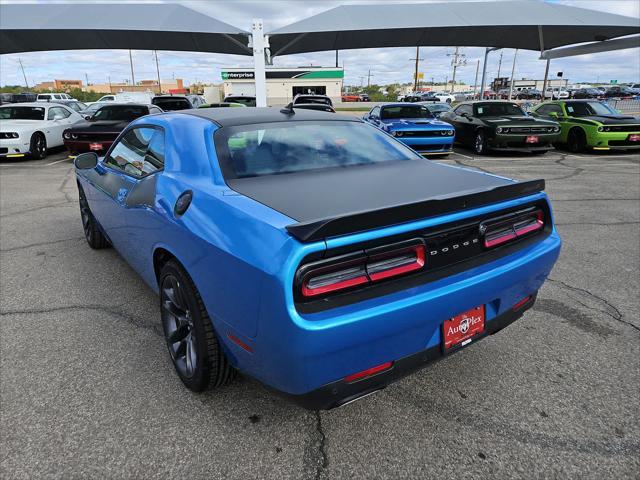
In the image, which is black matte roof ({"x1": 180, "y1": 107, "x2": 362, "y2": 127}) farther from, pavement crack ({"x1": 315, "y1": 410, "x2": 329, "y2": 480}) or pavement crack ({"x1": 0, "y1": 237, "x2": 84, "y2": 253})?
pavement crack ({"x1": 0, "y1": 237, "x2": 84, "y2": 253})

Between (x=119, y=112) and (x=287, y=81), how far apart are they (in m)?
46.8

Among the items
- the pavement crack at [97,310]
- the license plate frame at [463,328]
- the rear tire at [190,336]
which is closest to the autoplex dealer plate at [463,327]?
the license plate frame at [463,328]

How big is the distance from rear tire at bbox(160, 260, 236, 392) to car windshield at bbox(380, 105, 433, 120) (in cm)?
1009

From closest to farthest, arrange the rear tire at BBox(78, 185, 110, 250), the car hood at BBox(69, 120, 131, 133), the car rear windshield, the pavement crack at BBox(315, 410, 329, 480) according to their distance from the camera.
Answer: the pavement crack at BBox(315, 410, 329, 480) → the car rear windshield → the rear tire at BBox(78, 185, 110, 250) → the car hood at BBox(69, 120, 131, 133)

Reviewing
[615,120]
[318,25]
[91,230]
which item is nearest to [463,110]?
[615,120]

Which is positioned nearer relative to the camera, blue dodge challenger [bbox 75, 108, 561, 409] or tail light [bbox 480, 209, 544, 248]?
blue dodge challenger [bbox 75, 108, 561, 409]

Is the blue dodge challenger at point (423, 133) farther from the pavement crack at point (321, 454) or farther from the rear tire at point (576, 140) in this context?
the pavement crack at point (321, 454)

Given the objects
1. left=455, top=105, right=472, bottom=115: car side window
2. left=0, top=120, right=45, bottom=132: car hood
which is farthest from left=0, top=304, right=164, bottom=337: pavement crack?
left=455, top=105, right=472, bottom=115: car side window

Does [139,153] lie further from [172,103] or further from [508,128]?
[172,103]

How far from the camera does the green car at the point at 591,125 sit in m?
11.6

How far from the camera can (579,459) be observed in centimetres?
197

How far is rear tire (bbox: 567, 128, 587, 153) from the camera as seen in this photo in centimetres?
1215

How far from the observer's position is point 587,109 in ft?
42.2

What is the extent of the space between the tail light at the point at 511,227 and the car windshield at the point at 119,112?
11.6 m
